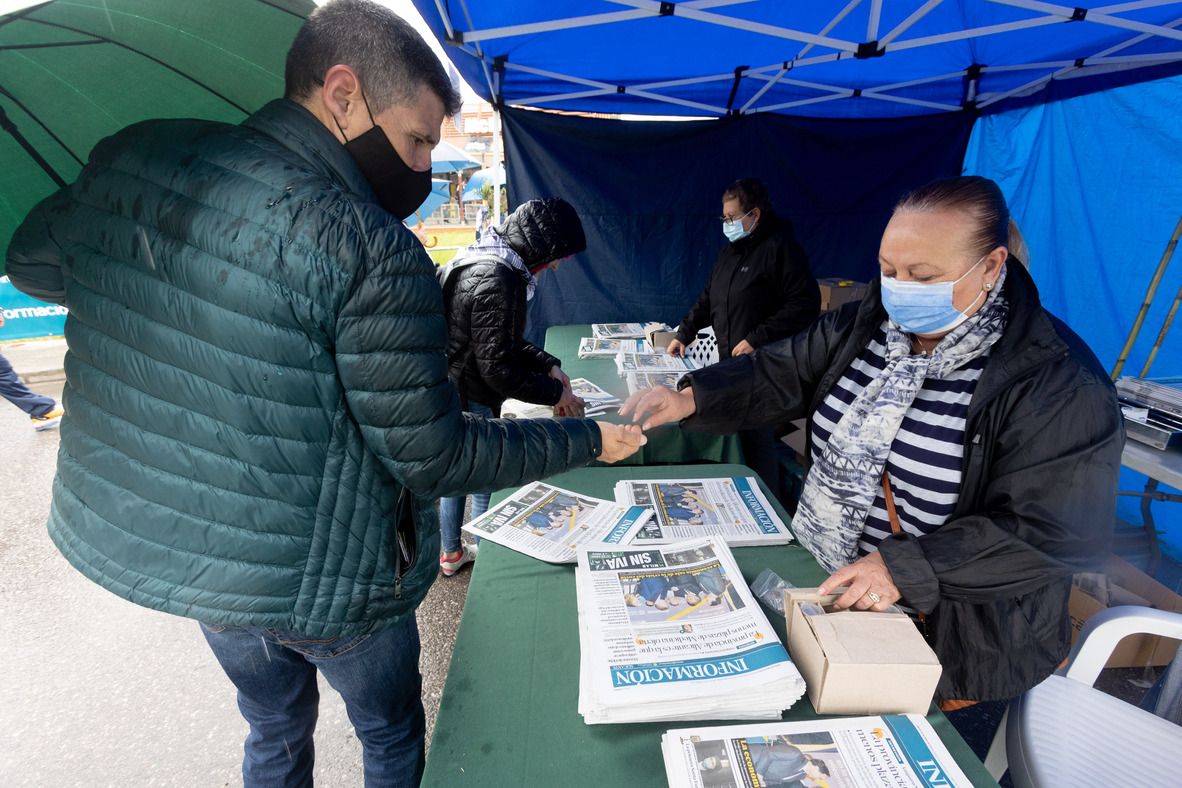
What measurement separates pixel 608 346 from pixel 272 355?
2.74m

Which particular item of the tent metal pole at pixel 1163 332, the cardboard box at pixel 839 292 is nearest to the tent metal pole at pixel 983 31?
the tent metal pole at pixel 1163 332

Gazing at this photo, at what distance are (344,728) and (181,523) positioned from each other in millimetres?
1441

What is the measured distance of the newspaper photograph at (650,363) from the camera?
271 centimetres

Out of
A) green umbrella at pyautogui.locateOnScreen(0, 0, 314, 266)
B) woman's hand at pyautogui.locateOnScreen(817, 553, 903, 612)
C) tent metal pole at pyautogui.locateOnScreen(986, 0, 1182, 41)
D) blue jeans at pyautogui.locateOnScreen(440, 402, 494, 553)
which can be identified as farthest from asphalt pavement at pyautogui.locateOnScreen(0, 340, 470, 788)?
tent metal pole at pyautogui.locateOnScreen(986, 0, 1182, 41)

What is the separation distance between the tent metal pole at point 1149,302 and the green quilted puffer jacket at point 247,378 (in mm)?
3542

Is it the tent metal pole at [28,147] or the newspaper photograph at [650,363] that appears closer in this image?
the tent metal pole at [28,147]

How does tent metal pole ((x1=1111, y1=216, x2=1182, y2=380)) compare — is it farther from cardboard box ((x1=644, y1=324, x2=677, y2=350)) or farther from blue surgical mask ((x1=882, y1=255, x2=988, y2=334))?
blue surgical mask ((x1=882, y1=255, x2=988, y2=334))

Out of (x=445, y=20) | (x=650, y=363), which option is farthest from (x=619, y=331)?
(x=445, y=20)

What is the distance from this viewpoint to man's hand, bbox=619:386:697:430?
1.51 meters

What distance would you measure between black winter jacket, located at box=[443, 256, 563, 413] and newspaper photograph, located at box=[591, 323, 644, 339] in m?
1.75

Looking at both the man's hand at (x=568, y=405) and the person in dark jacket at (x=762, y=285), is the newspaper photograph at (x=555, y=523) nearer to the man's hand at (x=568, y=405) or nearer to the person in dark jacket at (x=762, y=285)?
the man's hand at (x=568, y=405)

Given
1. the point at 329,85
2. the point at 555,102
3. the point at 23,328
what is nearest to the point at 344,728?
the point at 329,85

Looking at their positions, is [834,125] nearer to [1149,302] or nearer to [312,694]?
[1149,302]

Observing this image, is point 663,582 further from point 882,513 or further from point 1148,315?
point 1148,315
